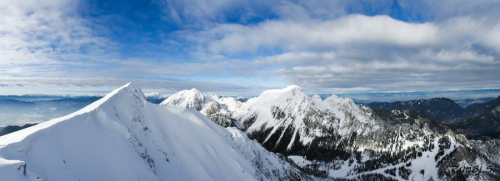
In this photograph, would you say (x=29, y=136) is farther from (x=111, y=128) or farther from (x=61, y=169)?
(x=111, y=128)

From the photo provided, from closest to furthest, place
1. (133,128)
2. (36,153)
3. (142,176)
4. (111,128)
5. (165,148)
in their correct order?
(36,153) < (142,176) < (111,128) < (133,128) < (165,148)

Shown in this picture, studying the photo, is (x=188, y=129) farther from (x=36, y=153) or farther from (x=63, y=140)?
(x=36, y=153)

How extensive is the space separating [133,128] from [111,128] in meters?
14.7

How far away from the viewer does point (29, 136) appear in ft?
184

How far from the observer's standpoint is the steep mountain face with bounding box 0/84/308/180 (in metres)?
51.8

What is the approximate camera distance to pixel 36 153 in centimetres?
5209

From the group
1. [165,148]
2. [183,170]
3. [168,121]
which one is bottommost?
[183,170]

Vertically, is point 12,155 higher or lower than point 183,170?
higher

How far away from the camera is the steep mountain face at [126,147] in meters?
51.8

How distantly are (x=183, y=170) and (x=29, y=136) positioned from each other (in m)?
62.2

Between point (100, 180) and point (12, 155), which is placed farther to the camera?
point (100, 180)

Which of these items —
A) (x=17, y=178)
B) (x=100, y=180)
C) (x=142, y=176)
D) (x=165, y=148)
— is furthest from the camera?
(x=165, y=148)

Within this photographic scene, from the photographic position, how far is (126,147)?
8175 centimetres

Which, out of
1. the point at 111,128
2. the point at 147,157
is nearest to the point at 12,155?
the point at 111,128
